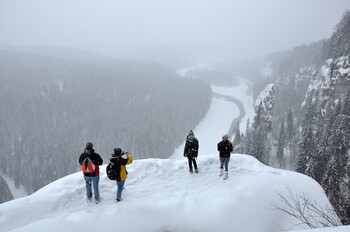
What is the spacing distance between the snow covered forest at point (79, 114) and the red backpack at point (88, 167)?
216 feet

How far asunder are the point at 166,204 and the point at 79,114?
119 meters

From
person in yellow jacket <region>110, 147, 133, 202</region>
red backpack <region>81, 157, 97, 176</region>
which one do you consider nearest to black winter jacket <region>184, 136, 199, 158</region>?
person in yellow jacket <region>110, 147, 133, 202</region>

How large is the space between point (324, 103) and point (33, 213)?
72398 mm

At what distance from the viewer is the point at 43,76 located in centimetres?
15238

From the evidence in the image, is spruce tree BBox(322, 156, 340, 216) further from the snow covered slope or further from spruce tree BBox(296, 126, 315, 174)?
the snow covered slope

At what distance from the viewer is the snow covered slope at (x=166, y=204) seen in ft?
28.1

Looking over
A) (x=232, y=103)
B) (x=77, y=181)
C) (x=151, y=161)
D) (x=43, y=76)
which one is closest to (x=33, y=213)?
Answer: (x=77, y=181)

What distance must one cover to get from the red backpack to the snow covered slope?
1485mm

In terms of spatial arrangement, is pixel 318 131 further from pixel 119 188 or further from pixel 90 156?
pixel 90 156

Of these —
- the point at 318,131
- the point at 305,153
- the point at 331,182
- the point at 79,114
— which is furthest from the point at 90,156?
the point at 79,114

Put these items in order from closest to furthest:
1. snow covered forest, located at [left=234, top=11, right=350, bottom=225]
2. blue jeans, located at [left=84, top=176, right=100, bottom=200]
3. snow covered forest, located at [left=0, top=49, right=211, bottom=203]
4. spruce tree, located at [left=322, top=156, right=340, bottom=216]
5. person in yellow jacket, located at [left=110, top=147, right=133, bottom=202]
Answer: person in yellow jacket, located at [left=110, top=147, right=133, bottom=202]
blue jeans, located at [left=84, top=176, right=100, bottom=200]
spruce tree, located at [left=322, top=156, right=340, bottom=216]
snow covered forest, located at [left=234, top=11, right=350, bottom=225]
snow covered forest, located at [left=0, top=49, right=211, bottom=203]

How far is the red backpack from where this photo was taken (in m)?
9.02

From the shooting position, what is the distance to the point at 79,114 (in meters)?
117

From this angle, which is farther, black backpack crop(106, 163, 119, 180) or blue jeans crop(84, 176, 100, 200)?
blue jeans crop(84, 176, 100, 200)
